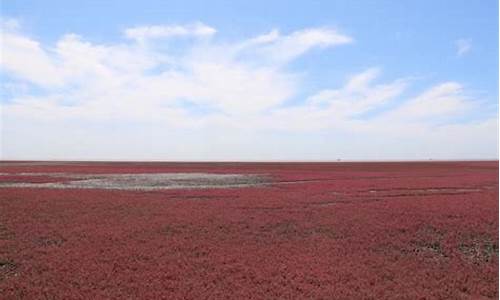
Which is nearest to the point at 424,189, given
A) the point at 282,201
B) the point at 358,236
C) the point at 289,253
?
the point at 282,201

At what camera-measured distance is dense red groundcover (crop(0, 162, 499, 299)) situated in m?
11.4

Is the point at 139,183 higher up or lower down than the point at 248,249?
higher up

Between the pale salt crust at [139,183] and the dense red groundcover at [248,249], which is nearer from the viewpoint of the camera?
the dense red groundcover at [248,249]

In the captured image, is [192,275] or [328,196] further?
[328,196]

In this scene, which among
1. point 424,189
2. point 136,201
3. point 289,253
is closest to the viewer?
point 289,253

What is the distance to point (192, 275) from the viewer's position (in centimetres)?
1235

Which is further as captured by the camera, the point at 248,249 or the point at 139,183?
the point at 139,183

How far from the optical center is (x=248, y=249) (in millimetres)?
15406

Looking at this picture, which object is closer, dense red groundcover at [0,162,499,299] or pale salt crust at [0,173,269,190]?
dense red groundcover at [0,162,499,299]

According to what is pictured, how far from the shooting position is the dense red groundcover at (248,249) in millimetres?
11375

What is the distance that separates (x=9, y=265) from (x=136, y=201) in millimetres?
14254

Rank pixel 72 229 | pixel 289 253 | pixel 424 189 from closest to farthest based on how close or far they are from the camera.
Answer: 1. pixel 289 253
2. pixel 72 229
3. pixel 424 189

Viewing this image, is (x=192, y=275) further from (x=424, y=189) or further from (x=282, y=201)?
(x=424, y=189)

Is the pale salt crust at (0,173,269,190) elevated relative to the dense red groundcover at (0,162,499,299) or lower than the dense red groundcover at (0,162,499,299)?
elevated
